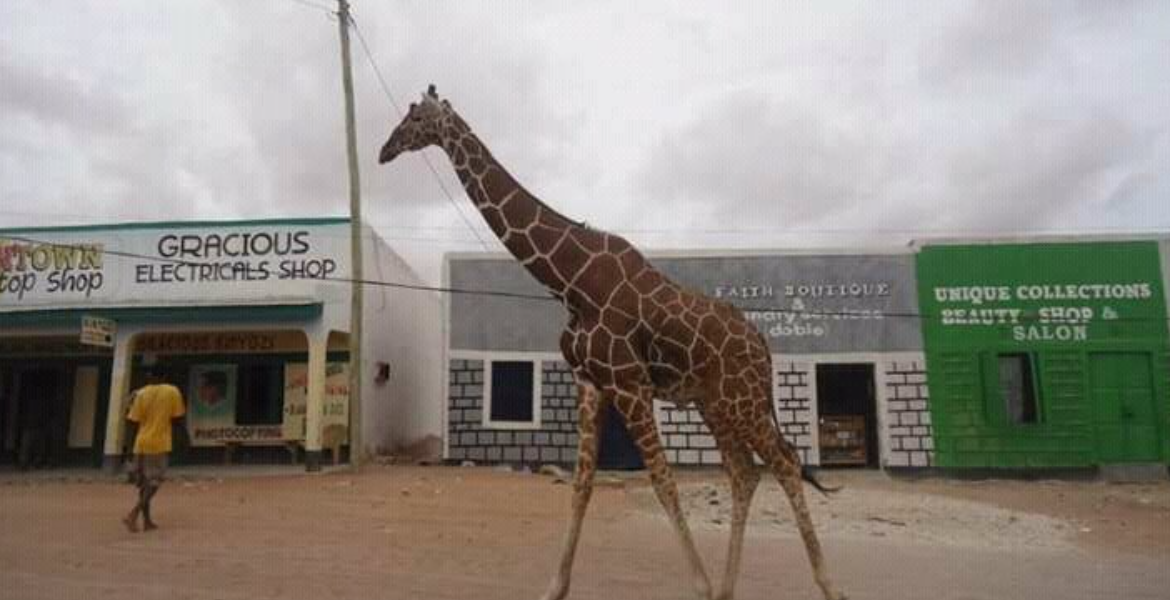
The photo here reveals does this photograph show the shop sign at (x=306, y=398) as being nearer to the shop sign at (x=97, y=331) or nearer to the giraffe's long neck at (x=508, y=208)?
the shop sign at (x=97, y=331)

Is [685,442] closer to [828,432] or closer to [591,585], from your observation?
[828,432]

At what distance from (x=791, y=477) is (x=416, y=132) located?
3.58 meters

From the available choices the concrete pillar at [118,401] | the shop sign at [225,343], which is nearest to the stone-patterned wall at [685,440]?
the shop sign at [225,343]

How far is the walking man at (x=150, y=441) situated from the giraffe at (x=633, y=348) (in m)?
5.03

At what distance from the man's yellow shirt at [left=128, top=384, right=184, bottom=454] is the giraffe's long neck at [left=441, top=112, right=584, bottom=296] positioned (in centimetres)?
540

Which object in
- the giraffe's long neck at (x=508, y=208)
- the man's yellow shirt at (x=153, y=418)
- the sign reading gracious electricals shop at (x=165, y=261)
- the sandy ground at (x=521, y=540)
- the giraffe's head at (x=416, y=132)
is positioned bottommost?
the sandy ground at (x=521, y=540)

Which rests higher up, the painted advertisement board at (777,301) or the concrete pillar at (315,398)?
the painted advertisement board at (777,301)

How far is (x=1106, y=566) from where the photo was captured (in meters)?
8.53

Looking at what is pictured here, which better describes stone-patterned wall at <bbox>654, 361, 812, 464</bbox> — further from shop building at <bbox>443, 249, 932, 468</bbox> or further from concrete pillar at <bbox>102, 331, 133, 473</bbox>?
concrete pillar at <bbox>102, 331, 133, 473</bbox>

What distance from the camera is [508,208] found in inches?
249

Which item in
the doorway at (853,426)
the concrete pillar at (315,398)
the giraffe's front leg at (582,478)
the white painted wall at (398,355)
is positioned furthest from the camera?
the white painted wall at (398,355)

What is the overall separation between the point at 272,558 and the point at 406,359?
13.7 m

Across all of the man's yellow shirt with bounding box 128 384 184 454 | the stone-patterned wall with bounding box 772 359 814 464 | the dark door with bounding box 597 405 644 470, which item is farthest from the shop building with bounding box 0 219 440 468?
the stone-patterned wall with bounding box 772 359 814 464

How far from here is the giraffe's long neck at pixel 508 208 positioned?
6250 mm
